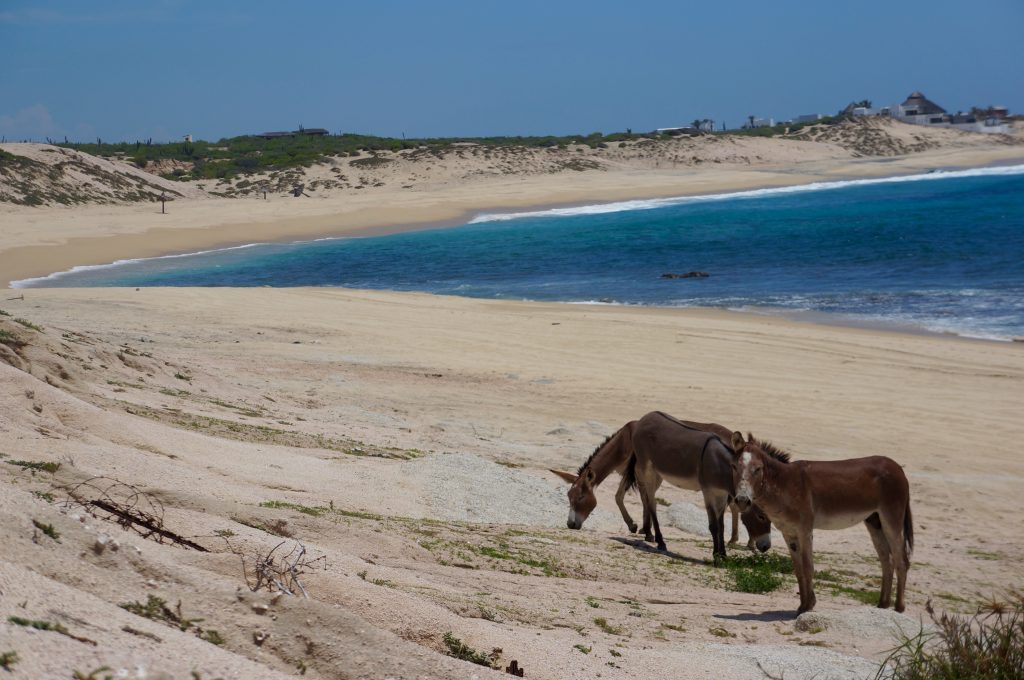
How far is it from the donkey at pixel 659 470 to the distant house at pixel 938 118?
12623cm

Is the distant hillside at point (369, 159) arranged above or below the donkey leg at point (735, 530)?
above

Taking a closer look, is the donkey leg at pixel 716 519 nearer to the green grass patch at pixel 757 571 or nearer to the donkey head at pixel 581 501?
the green grass patch at pixel 757 571

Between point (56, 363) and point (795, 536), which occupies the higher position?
point (56, 363)

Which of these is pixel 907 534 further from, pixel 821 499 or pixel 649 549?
pixel 649 549

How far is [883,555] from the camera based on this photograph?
28.4ft

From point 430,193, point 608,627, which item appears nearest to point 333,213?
point 430,193

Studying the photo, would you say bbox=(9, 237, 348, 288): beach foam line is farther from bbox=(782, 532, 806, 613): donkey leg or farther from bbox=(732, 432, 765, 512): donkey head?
bbox=(782, 532, 806, 613): donkey leg

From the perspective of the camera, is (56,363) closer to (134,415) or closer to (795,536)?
(134,415)

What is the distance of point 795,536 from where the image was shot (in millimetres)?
8203

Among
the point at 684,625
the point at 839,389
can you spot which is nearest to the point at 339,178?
the point at 839,389

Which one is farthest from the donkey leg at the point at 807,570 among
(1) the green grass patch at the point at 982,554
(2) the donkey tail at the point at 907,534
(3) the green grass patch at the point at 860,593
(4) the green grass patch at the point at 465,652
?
(1) the green grass patch at the point at 982,554

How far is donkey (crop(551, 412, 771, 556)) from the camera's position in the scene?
973cm

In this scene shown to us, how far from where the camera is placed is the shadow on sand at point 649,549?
32.2 feet

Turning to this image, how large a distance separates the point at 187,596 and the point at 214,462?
465 cm
